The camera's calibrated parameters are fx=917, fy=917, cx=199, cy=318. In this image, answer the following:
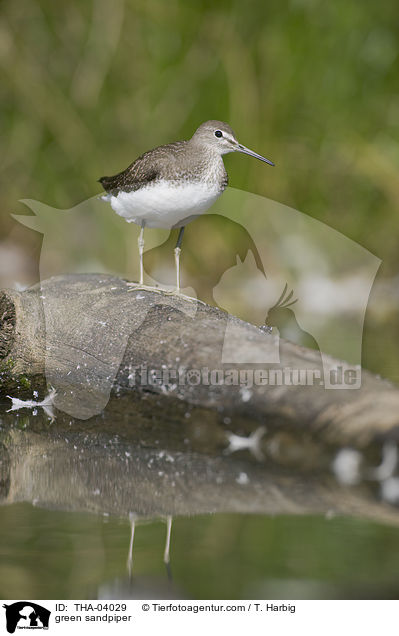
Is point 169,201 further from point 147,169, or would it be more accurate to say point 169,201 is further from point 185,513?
point 185,513

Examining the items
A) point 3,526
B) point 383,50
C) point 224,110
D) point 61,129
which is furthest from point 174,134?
point 3,526

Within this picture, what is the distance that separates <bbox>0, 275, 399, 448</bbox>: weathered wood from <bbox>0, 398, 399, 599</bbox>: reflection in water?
8 centimetres

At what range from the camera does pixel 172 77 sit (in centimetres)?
783

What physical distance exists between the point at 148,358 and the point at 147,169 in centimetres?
106

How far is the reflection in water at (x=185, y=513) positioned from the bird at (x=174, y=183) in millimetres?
1045

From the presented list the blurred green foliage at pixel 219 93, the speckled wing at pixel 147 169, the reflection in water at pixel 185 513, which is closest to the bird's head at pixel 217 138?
the speckled wing at pixel 147 169

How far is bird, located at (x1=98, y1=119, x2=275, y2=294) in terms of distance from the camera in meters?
4.47

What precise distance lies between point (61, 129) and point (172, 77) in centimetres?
107

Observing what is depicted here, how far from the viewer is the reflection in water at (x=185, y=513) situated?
8.02 feet

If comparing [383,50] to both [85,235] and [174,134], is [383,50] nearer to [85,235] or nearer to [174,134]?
[174,134]

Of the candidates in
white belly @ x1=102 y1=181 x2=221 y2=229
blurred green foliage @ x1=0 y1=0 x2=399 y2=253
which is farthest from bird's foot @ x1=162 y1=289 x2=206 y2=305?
blurred green foliage @ x1=0 y1=0 x2=399 y2=253

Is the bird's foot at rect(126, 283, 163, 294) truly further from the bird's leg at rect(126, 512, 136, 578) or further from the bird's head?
the bird's leg at rect(126, 512, 136, 578)

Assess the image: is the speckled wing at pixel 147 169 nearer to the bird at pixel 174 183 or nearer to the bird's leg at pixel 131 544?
the bird at pixel 174 183

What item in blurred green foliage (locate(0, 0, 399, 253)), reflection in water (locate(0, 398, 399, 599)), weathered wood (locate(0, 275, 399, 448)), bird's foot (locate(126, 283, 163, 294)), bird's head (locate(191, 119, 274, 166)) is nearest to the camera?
reflection in water (locate(0, 398, 399, 599))
